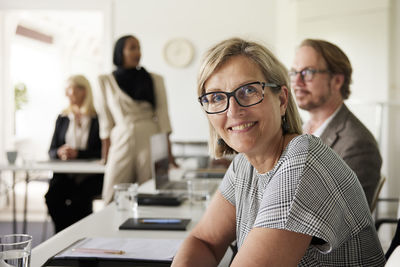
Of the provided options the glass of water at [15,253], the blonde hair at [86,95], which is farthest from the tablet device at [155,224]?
the blonde hair at [86,95]

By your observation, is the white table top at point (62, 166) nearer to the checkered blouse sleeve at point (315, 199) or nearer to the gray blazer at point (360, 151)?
the gray blazer at point (360, 151)

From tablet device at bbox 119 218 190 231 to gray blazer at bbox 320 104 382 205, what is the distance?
2.14 feet

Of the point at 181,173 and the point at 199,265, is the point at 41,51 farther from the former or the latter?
the point at 199,265

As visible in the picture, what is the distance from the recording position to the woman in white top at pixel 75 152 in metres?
3.65

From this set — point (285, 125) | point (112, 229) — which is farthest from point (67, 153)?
point (285, 125)

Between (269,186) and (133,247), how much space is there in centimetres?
47

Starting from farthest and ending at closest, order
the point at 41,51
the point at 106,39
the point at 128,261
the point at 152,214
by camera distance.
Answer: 1. the point at 41,51
2. the point at 106,39
3. the point at 152,214
4. the point at 128,261

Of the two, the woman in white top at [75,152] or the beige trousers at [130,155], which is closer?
the beige trousers at [130,155]

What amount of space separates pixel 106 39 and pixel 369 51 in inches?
119

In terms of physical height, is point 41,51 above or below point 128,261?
above

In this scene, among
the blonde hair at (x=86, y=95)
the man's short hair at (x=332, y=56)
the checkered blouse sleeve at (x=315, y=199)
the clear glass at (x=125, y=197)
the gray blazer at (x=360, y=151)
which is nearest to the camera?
the checkered blouse sleeve at (x=315, y=199)

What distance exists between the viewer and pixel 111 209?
75.9 inches

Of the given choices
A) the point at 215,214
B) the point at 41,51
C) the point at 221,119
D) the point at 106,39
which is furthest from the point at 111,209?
the point at 41,51

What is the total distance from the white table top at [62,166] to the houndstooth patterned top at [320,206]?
8.06 feet
